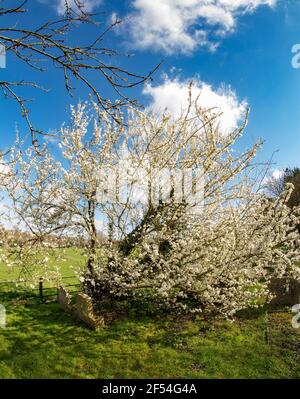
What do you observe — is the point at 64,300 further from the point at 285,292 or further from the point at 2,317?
the point at 285,292

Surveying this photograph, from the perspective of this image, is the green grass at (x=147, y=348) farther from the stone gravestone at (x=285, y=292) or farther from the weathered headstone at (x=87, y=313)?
the stone gravestone at (x=285, y=292)

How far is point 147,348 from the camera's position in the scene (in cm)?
1223

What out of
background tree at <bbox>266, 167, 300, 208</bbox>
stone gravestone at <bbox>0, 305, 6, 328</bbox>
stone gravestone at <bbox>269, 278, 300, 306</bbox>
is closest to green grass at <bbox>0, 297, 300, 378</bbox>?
stone gravestone at <bbox>0, 305, 6, 328</bbox>

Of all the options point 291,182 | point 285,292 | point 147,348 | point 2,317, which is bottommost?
point 147,348

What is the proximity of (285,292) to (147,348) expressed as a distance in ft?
22.4

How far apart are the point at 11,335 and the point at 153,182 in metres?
7.22

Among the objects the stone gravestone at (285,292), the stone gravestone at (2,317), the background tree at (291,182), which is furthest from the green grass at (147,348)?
the background tree at (291,182)

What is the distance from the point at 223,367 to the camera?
11203 millimetres

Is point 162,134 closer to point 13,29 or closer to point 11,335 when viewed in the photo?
point 11,335

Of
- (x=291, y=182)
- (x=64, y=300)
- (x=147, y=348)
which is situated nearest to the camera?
(x=147, y=348)

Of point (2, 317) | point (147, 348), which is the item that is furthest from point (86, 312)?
point (2, 317)

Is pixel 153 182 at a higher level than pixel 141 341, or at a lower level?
higher

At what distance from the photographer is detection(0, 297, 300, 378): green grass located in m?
10.9
